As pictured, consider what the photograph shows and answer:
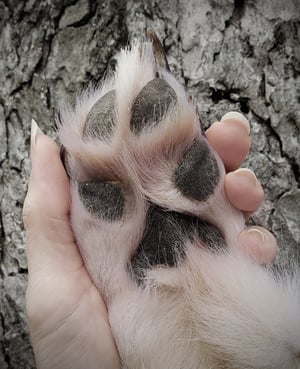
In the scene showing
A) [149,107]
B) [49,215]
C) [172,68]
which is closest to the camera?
[149,107]

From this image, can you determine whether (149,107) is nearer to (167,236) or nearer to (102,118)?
(102,118)

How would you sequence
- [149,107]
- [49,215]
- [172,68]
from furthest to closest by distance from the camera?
1. [172,68]
2. [49,215]
3. [149,107]

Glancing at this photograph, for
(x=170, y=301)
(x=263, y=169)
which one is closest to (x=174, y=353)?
(x=170, y=301)

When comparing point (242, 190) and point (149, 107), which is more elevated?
point (149, 107)

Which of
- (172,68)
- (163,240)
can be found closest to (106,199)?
(163,240)

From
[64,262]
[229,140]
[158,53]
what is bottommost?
[64,262]

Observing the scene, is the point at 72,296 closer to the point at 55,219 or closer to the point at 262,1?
the point at 55,219

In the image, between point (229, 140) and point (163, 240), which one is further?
point (229, 140)
